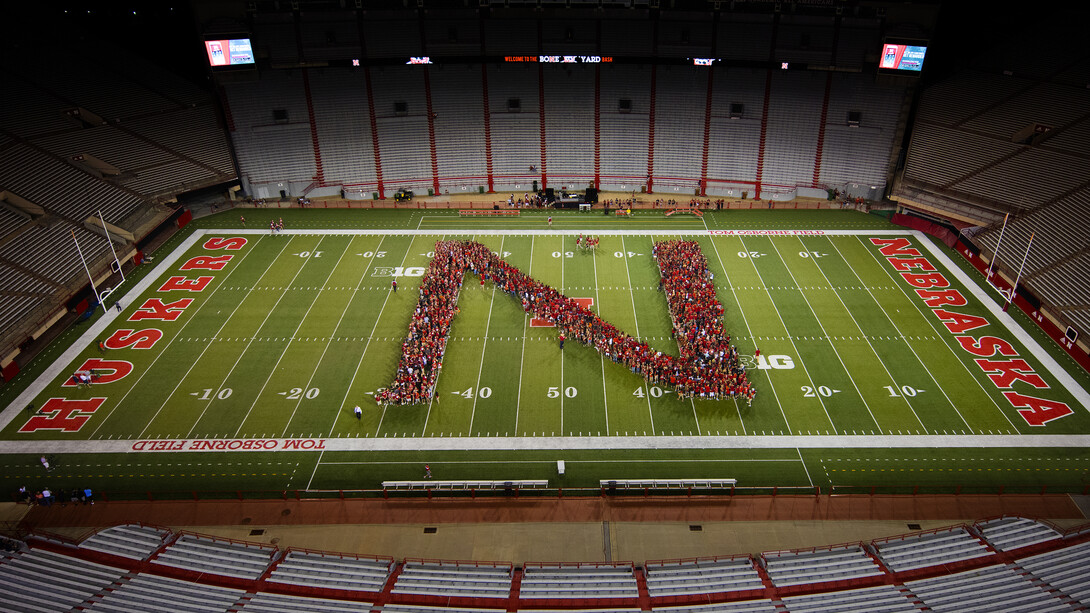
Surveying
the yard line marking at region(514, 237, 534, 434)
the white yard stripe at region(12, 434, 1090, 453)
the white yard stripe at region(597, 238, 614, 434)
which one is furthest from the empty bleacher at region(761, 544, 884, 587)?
the yard line marking at region(514, 237, 534, 434)

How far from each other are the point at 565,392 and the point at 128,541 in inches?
587

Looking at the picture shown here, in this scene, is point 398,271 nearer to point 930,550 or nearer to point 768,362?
point 768,362

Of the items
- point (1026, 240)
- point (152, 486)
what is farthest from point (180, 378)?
point (1026, 240)

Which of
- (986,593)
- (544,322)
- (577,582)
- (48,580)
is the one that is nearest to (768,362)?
(544,322)

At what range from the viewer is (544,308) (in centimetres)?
2962

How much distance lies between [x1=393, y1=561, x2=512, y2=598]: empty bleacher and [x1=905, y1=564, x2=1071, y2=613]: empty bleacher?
10.6 meters

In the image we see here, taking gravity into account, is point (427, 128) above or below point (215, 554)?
above

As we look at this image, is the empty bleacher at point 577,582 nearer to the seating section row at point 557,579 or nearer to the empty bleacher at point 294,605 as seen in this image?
the seating section row at point 557,579

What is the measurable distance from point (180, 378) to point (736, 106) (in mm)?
38018

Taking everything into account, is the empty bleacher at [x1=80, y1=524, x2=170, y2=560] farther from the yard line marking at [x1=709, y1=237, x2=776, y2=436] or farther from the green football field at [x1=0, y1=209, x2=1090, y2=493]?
the yard line marking at [x1=709, y1=237, x2=776, y2=436]

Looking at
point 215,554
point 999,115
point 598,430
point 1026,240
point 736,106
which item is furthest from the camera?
point 736,106

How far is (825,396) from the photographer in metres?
24.6

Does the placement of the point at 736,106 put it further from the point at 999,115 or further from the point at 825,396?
the point at 825,396

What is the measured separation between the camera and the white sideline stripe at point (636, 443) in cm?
2231
